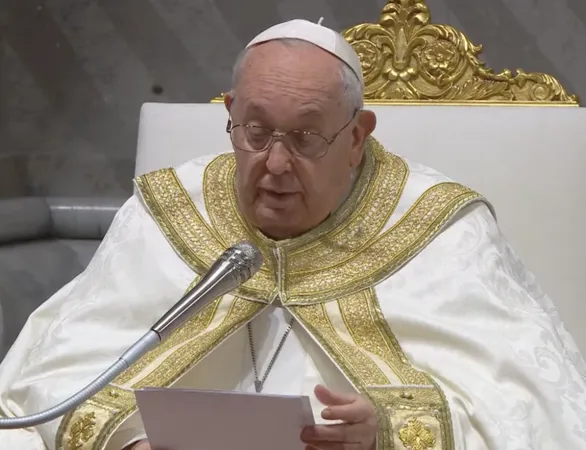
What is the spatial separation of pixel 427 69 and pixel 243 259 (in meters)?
1.53

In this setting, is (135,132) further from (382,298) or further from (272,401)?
(272,401)

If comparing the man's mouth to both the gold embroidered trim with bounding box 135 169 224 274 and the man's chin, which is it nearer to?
the man's chin

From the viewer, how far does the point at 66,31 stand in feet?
10.3

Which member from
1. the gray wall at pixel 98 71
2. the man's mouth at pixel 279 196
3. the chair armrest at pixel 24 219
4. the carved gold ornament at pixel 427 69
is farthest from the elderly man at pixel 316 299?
the gray wall at pixel 98 71

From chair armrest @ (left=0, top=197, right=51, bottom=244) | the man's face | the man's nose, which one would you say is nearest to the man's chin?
the man's face

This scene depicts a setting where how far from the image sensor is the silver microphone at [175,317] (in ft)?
3.46

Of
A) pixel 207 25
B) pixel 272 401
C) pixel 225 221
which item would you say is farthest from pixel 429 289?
pixel 207 25

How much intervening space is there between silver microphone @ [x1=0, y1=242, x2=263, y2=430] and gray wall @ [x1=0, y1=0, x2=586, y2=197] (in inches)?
72.4

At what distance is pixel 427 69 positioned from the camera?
2604 mm

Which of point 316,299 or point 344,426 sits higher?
point 316,299

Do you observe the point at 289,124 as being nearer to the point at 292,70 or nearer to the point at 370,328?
the point at 292,70

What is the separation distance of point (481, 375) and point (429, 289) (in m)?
0.22

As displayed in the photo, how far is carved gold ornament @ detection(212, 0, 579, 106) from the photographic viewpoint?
2.56 metres

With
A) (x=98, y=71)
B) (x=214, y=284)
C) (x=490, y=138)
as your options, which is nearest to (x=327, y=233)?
(x=214, y=284)
